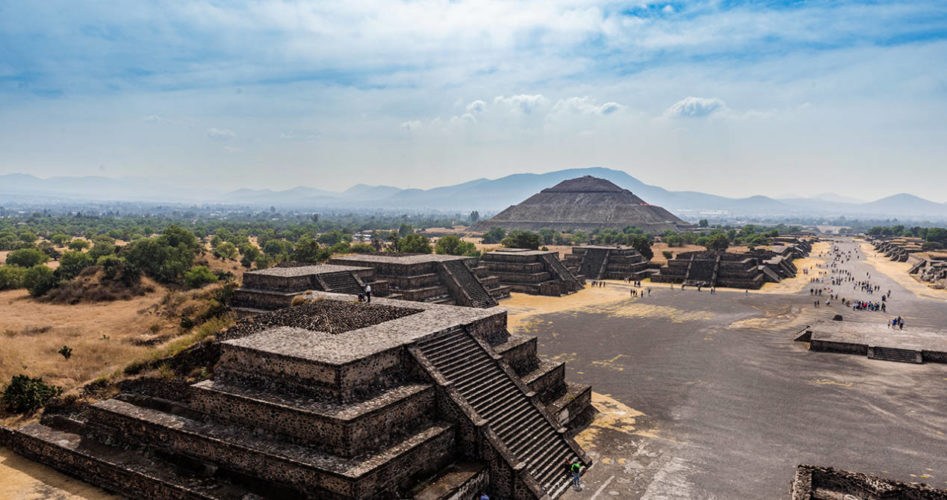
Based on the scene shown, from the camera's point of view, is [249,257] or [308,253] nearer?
[308,253]

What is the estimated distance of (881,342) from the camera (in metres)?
32.4

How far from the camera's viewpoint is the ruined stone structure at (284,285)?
32344 mm

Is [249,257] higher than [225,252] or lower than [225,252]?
lower

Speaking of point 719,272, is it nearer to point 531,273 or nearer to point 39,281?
point 531,273

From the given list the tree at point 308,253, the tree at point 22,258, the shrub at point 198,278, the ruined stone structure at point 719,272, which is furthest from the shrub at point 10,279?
the ruined stone structure at point 719,272

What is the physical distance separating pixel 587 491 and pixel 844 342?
2629 cm

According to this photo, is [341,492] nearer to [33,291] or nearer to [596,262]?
[33,291]

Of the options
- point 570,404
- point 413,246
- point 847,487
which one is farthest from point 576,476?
point 413,246

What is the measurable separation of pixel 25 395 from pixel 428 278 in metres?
27.2

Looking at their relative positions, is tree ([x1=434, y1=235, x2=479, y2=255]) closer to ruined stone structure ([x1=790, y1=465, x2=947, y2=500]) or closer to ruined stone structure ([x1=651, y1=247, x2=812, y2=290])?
ruined stone structure ([x1=651, y1=247, x2=812, y2=290])

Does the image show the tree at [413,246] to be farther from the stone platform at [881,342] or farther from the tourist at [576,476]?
the tourist at [576,476]

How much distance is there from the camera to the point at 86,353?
2869 centimetres

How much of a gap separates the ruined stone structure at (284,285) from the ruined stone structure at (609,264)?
42296 millimetres

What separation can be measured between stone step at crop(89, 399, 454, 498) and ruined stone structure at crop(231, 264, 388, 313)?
47.9 feet
